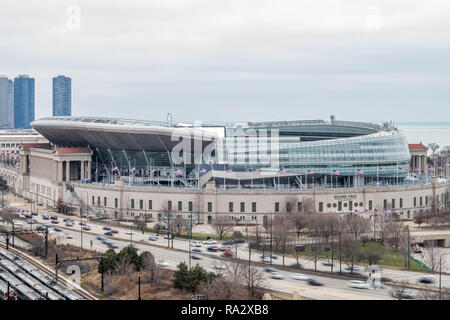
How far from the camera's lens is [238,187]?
8400 cm

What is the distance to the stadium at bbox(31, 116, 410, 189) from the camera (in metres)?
86.8

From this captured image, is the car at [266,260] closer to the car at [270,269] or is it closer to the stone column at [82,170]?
the car at [270,269]

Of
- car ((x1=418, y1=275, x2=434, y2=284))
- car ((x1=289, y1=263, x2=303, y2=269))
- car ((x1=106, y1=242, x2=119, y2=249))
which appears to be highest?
car ((x1=106, y1=242, x2=119, y2=249))

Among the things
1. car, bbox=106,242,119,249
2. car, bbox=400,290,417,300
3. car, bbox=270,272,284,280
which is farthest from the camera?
car, bbox=106,242,119,249

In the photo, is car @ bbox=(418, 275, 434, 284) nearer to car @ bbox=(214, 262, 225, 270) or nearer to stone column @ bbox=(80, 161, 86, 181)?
car @ bbox=(214, 262, 225, 270)

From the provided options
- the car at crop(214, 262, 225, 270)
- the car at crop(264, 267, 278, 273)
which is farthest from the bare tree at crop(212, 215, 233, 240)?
the car at crop(264, 267, 278, 273)

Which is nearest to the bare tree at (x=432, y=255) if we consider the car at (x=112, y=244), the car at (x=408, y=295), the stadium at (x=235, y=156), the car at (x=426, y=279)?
the car at (x=426, y=279)

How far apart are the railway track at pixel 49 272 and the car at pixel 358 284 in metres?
19.5

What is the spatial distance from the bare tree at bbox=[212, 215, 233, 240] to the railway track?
22.2 m

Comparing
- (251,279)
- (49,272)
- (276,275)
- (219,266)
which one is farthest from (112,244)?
(251,279)

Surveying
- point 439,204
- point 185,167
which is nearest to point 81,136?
point 185,167

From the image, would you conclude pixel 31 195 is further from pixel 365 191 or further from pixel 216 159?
pixel 365 191

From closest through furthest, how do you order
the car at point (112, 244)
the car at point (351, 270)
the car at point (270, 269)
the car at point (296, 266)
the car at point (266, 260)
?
the car at point (270, 269) < the car at point (351, 270) < the car at point (296, 266) < the car at point (266, 260) < the car at point (112, 244)

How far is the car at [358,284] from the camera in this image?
154 feet
